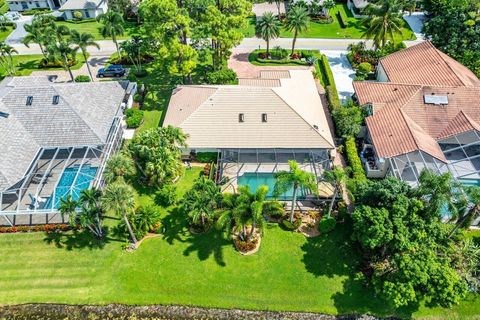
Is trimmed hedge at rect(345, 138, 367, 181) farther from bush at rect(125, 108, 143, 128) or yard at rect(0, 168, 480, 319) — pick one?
bush at rect(125, 108, 143, 128)

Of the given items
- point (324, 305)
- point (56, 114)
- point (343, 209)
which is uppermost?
point (56, 114)

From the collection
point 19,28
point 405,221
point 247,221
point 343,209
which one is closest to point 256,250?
point 247,221

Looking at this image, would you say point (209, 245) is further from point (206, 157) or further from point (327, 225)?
point (327, 225)

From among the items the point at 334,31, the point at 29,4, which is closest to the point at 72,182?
the point at 334,31

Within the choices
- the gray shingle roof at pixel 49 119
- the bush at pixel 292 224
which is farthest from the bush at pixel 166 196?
the bush at pixel 292 224

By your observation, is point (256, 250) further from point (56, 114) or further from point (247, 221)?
point (56, 114)
